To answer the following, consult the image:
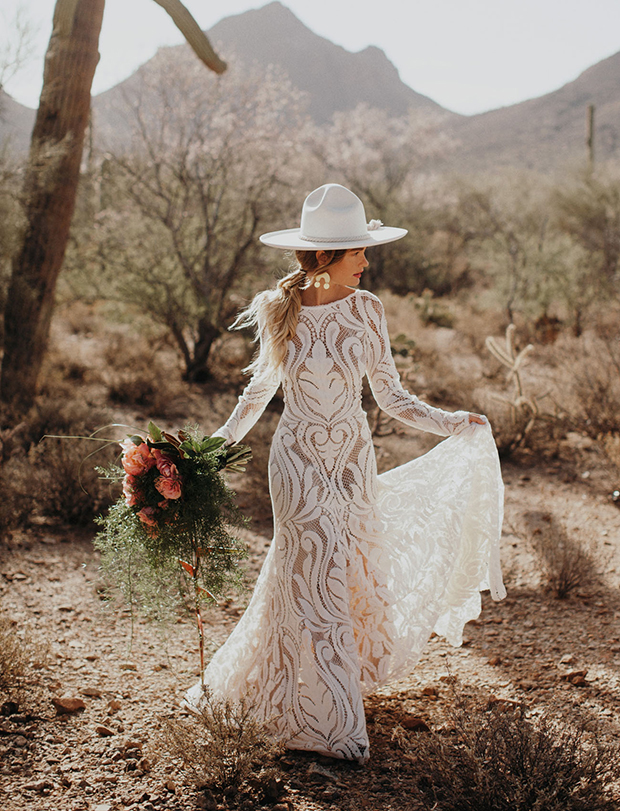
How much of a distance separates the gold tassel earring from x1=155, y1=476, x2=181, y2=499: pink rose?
3.35ft

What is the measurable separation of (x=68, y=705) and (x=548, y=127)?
59048 millimetres

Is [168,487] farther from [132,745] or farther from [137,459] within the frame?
[132,745]

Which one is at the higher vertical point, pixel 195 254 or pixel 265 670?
pixel 195 254

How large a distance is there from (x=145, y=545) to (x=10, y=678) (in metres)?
1.01

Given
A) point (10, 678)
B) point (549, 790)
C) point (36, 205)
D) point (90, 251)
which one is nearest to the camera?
point (549, 790)

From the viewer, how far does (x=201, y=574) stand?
9.49ft

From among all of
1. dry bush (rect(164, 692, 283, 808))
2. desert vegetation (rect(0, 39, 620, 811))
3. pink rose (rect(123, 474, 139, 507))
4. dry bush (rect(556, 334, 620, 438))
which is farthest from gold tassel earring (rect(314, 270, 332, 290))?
dry bush (rect(556, 334, 620, 438))

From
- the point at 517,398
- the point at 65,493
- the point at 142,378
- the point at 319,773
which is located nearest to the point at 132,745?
the point at 319,773

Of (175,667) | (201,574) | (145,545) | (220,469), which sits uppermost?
(220,469)

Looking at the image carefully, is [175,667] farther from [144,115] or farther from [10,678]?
[144,115]

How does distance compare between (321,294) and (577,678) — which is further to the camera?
(577,678)

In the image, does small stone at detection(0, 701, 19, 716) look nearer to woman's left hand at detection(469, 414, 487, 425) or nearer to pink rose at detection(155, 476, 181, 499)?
pink rose at detection(155, 476, 181, 499)

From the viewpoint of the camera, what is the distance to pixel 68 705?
3.12 m

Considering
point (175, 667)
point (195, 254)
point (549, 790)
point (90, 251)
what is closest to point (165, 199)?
point (195, 254)
